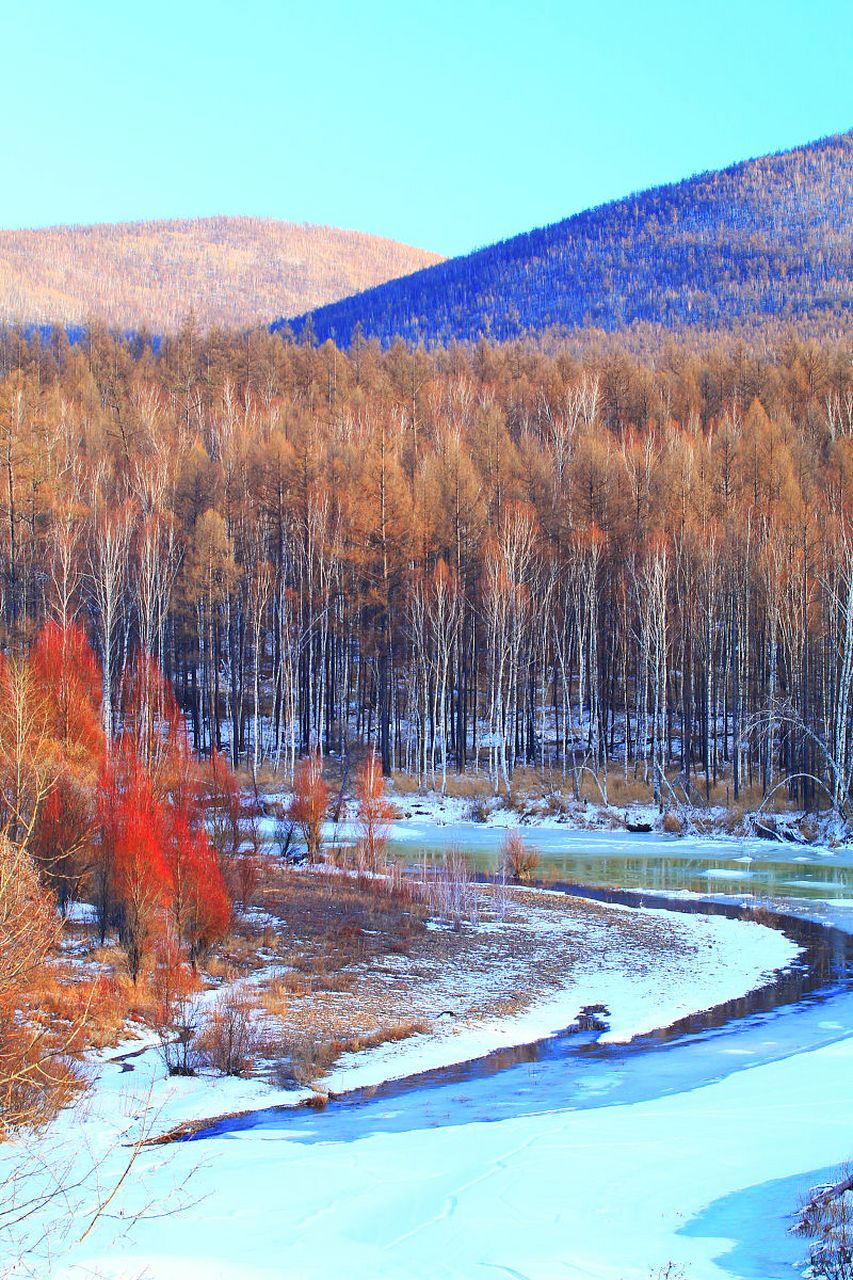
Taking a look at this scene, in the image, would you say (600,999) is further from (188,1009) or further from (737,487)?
(737,487)

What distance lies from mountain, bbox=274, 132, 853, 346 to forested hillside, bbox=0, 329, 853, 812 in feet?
213

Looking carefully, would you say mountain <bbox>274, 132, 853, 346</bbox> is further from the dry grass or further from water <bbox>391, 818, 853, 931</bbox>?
water <bbox>391, 818, 853, 931</bbox>

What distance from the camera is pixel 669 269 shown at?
484 feet

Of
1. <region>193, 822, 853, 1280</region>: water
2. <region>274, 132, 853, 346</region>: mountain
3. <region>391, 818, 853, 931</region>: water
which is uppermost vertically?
<region>274, 132, 853, 346</region>: mountain

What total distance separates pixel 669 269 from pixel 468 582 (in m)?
113

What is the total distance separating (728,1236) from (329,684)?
46156mm

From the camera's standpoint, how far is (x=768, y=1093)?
10.8 metres

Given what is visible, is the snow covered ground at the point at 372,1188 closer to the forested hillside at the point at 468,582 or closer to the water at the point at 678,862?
the water at the point at 678,862

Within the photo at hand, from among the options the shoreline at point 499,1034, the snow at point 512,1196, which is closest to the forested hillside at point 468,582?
the shoreline at point 499,1034

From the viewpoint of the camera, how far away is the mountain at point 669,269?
12788cm

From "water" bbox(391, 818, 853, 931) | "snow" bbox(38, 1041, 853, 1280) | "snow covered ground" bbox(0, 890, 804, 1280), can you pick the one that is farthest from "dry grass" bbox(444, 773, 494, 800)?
"snow" bbox(38, 1041, 853, 1280)

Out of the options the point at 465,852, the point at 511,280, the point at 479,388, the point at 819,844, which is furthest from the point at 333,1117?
the point at 511,280

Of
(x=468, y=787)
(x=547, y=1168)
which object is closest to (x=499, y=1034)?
(x=547, y=1168)

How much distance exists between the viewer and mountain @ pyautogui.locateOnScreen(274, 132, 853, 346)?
128 metres
